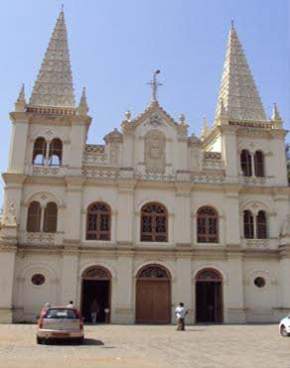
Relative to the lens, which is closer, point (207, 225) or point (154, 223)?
point (154, 223)

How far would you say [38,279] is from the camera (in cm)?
3172

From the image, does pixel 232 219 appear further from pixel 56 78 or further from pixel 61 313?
pixel 61 313

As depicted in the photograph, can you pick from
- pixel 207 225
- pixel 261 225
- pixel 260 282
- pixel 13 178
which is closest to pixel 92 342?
pixel 13 178

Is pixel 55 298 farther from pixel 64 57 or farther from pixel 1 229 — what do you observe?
pixel 64 57

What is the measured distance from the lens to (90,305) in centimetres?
3381

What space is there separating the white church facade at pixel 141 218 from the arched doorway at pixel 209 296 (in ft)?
0.31

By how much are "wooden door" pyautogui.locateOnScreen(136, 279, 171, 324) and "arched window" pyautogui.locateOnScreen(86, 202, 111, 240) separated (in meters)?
4.01

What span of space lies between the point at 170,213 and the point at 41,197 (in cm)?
891

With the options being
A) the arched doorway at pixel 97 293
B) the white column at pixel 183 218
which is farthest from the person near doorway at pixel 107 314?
the white column at pixel 183 218

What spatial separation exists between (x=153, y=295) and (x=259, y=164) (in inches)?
508

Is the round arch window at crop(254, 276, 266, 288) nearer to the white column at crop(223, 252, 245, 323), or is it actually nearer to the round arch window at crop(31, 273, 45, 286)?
the white column at crop(223, 252, 245, 323)

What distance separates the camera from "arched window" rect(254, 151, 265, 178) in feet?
121

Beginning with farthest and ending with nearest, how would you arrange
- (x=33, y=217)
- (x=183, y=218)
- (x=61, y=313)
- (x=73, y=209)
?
(x=183, y=218), (x=33, y=217), (x=73, y=209), (x=61, y=313)

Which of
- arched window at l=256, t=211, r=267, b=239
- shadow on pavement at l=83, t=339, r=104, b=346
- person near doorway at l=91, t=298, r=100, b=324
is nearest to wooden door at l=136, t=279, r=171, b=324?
person near doorway at l=91, t=298, r=100, b=324
